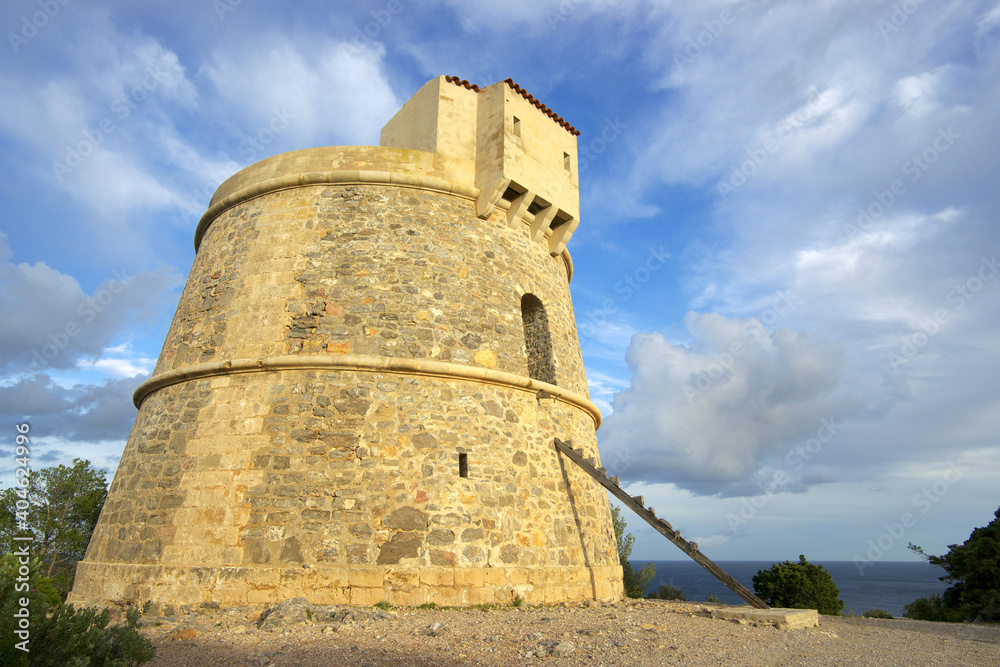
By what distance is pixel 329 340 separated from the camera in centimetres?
732

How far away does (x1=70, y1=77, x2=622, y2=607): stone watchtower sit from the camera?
251 inches

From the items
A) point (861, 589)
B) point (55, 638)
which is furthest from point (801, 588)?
point (861, 589)

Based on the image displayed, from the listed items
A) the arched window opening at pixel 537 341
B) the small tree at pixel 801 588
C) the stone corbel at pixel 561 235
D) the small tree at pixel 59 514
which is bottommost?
the small tree at pixel 801 588

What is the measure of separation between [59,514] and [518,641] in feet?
36.9

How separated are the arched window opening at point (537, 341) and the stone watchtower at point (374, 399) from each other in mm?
35

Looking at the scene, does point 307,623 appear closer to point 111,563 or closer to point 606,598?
point 111,563

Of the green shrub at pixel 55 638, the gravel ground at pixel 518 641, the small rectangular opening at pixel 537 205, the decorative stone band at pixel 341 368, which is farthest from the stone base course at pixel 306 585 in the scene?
the small rectangular opening at pixel 537 205

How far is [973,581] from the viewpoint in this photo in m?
10.8

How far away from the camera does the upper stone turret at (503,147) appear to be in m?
8.98

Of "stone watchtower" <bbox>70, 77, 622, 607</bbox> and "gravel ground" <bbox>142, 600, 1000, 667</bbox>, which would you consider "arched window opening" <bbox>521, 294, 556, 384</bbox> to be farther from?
"gravel ground" <bbox>142, 600, 1000, 667</bbox>

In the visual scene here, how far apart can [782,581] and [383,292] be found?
1112 cm

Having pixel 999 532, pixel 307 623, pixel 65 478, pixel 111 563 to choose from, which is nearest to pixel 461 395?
pixel 307 623

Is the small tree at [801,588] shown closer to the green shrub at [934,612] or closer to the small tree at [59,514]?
the green shrub at [934,612]

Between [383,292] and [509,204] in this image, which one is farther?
[509,204]
